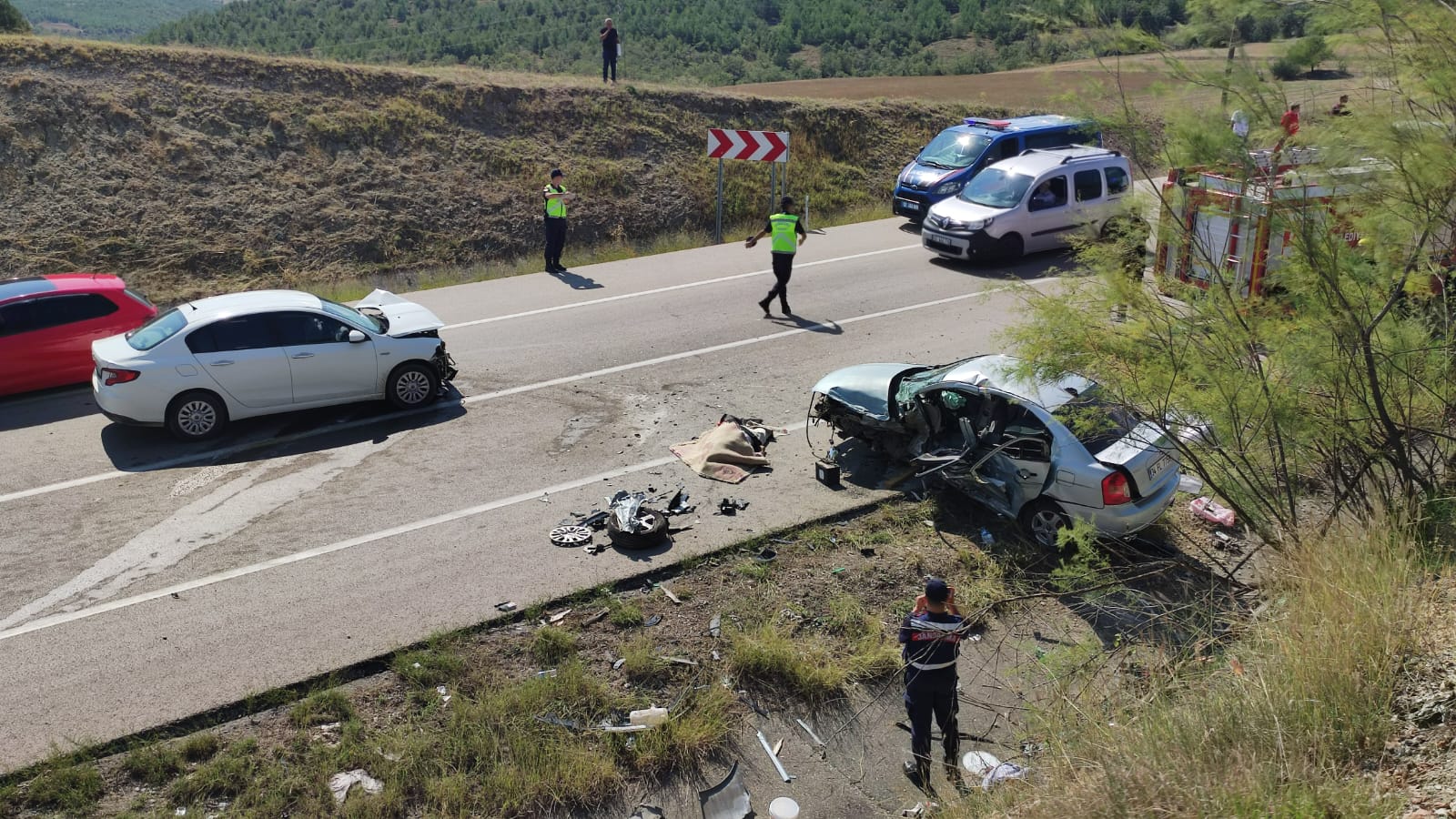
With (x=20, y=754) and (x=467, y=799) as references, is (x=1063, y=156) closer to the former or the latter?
(x=467, y=799)

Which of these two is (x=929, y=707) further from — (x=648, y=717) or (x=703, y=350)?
(x=703, y=350)

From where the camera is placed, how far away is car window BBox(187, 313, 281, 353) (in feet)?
38.3

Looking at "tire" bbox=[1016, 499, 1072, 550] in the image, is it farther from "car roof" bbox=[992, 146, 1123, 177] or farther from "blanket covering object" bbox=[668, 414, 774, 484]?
"car roof" bbox=[992, 146, 1123, 177]

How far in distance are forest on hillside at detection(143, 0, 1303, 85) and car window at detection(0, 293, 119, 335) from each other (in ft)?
127

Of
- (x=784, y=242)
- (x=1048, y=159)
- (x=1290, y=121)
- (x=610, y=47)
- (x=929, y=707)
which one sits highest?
(x=1290, y=121)

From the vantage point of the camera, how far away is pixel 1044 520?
9.78 metres

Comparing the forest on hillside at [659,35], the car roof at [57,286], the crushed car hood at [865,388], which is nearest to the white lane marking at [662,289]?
the car roof at [57,286]

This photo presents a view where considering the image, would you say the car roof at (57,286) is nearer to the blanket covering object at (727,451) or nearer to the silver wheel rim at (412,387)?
the silver wheel rim at (412,387)

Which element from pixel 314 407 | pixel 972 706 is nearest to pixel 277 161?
pixel 314 407

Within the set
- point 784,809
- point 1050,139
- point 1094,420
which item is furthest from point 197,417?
point 1050,139

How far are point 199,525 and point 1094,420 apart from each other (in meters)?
8.03

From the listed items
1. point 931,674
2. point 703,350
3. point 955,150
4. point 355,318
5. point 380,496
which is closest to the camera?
point 931,674

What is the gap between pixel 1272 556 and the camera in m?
7.44

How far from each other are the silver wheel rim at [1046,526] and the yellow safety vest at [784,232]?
7.03 metres
